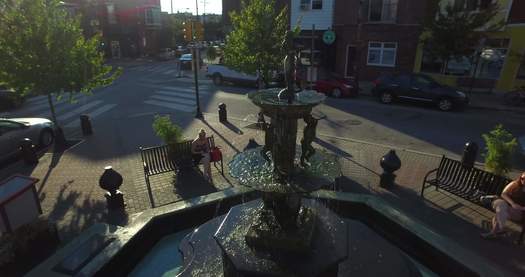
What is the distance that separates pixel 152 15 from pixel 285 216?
146 ft

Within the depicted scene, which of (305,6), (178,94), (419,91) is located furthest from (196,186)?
(305,6)

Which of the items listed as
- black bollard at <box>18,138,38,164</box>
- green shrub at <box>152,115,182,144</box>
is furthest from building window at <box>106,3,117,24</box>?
green shrub at <box>152,115,182,144</box>

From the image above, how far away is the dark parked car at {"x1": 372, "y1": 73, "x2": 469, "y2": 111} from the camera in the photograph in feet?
52.7

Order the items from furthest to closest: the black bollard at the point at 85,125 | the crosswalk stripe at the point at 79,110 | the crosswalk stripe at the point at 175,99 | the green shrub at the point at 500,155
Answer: the crosswalk stripe at the point at 175,99
the crosswalk stripe at the point at 79,110
the black bollard at the point at 85,125
the green shrub at the point at 500,155

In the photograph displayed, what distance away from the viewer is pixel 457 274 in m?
5.13

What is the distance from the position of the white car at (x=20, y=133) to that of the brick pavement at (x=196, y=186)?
Result: 672mm

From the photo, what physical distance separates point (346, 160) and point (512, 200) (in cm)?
456

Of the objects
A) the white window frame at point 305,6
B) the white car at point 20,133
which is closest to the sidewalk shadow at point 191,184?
the white car at point 20,133

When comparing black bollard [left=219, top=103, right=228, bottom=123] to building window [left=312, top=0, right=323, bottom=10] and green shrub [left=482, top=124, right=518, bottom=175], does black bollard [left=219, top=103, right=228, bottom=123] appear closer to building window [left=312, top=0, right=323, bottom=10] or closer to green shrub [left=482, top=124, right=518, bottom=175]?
green shrub [left=482, top=124, right=518, bottom=175]

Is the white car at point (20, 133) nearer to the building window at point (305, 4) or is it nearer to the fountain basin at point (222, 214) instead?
the fountain basin at point (222, 214)

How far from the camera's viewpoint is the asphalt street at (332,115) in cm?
1258

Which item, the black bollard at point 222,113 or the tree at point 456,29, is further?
the tree at point 456,29

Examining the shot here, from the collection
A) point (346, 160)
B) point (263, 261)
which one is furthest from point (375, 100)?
point (263, 261)

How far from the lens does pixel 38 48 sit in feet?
34.3
